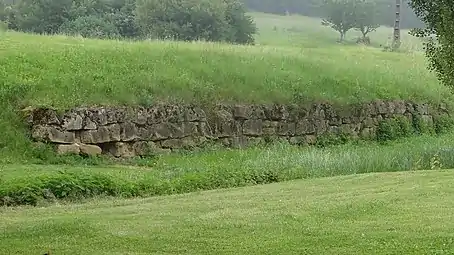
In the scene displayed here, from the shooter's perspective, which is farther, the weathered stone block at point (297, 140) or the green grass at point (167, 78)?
the weathered stone block at point (297, 140)

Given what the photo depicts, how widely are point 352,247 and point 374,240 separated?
404mm

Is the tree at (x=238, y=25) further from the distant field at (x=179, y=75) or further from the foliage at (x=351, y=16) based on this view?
the foliage at (x=351, y=16)

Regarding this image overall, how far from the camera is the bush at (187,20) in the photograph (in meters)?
43.6

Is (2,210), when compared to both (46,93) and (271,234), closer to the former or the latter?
(271,234)

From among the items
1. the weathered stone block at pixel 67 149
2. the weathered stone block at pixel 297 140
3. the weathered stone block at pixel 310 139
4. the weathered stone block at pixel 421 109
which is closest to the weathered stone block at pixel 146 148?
the weathered stone block at pixel 67 149

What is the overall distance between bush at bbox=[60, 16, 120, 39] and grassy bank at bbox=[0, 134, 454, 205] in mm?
19986

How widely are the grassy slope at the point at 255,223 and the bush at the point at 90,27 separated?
27.7m

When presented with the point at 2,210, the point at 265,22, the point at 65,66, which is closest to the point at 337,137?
the point at 65,66

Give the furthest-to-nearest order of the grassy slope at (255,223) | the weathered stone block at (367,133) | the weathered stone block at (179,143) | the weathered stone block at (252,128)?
the weathered stone block at (367,133)
the weathered stone block at (252,128)
the weathered stone block at (179,143)
the grassy slope at (255,223)

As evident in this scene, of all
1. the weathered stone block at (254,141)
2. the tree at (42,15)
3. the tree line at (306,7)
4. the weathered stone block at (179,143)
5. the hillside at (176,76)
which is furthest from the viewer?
the tree line at (306,7)

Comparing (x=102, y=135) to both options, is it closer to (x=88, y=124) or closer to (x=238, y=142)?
(x=88, y=124)

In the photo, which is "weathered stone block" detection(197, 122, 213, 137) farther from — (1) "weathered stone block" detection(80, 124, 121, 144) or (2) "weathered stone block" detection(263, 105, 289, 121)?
(1) "weathered stone block" detection(80, 124, 121, 144)

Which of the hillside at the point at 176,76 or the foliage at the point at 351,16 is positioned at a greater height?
the foliage at the point at 351,16

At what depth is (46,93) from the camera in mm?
20000
